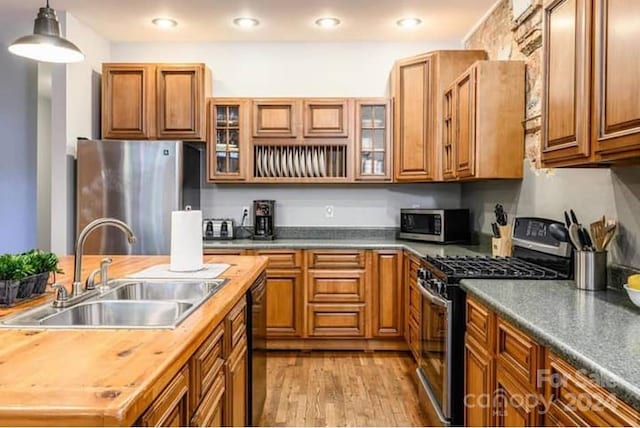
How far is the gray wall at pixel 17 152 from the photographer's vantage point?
13.7ft

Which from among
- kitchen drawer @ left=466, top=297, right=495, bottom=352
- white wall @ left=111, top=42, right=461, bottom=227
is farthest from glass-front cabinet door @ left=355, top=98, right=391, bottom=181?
kitchen drawer @ left=466, top=297, right=495, bottom=352

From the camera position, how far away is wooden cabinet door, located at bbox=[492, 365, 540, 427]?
1431 mm

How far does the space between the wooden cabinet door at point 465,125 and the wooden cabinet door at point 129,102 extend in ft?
8.18

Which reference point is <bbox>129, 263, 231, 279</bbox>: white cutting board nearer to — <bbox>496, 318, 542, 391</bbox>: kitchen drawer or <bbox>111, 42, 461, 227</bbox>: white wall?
<bbox>496, 318, 542, 391</bbox>: kitchen drawer

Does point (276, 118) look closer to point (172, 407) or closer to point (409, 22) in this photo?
point (409, 22)

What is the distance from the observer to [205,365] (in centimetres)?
143

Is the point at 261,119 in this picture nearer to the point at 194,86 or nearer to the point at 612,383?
the point at 194,86

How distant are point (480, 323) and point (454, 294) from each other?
Result: 263 millimetres

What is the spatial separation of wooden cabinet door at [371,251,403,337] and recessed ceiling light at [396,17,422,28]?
189cm

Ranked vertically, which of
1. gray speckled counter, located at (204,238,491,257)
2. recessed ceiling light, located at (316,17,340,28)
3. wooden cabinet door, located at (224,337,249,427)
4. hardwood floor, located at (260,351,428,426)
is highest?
recessed ceiling light, located at (316,17,340,28)

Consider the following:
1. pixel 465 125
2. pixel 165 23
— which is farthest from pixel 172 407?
pixel 165 23

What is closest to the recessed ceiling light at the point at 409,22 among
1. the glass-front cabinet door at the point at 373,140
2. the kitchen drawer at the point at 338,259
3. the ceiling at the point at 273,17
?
the ceiling at the point at 273,17

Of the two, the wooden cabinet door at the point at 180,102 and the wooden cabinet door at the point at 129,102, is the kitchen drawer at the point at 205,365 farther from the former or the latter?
the wooden cabinet door at the point at 129,102

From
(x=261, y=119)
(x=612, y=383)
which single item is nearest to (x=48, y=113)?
(x=261, y=119)
